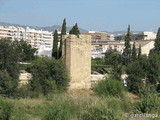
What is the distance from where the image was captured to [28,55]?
37062mm

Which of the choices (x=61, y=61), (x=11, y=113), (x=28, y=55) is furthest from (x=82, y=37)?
(x=28, y=55)

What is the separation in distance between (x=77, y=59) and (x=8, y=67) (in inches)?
174

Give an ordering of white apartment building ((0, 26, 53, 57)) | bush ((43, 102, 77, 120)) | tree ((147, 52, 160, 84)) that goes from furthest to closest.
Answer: white apartment building ((0, 26, 53, 57)), tree ((147, 52, 160, 84)), bush ((43, 102, 77, 120))

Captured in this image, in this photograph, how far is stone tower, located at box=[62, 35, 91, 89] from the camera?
18.2 m

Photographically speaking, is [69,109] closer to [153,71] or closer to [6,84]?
[6,84]

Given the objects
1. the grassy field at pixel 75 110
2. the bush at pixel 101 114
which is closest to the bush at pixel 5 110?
the grassy field at pixel 75 110

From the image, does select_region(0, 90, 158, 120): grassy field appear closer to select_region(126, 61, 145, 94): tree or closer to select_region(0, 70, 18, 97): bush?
select_region(0, 70, 18, 97): bush

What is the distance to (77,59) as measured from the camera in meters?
18.4

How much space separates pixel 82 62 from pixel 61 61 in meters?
1.54

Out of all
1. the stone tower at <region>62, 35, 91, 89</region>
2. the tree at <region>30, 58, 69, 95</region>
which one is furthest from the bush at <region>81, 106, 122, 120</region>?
the stone tower at <region>62, 35, 91, 89</region>

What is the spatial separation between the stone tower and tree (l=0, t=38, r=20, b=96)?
10.8 feet

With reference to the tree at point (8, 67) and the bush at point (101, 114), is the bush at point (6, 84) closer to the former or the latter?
the tree at point (8, 67)

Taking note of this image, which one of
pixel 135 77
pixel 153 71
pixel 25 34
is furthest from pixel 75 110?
pixel 25 34

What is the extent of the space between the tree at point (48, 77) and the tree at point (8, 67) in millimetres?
1192
